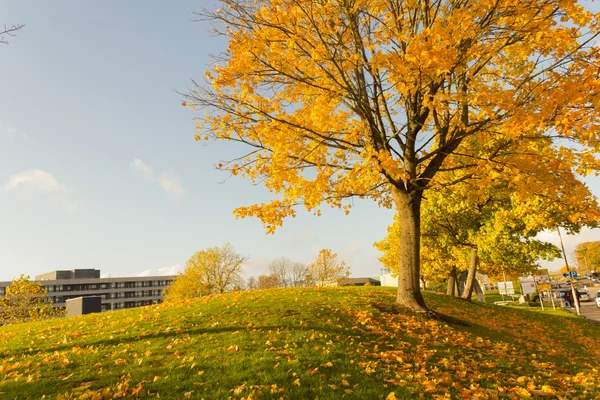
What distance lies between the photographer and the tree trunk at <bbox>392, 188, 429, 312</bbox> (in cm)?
1142

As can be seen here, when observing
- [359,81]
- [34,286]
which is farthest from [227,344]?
[34,286]

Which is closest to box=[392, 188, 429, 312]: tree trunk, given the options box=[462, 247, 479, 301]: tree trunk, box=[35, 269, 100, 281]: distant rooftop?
box=[462, 247, 479, 301]: tree trunk

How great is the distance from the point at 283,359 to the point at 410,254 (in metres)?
6.55

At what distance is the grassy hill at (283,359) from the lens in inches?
205

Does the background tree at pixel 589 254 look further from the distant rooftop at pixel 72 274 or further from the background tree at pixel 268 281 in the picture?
the distant rooftop at pixel 72 274

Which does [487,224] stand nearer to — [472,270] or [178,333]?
[472,270]

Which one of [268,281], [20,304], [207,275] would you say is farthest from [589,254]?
[20,304]

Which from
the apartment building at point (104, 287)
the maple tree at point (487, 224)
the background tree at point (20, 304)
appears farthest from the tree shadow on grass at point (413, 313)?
the apartment building at point (104, 287)

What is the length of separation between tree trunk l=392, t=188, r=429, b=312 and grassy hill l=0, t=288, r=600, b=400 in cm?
98

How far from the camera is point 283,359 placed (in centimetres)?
620

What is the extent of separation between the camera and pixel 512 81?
10.1 meters

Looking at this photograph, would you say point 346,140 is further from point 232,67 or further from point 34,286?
point 34,286

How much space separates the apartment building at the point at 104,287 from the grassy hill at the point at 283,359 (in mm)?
115936

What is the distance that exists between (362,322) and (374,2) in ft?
28.8
